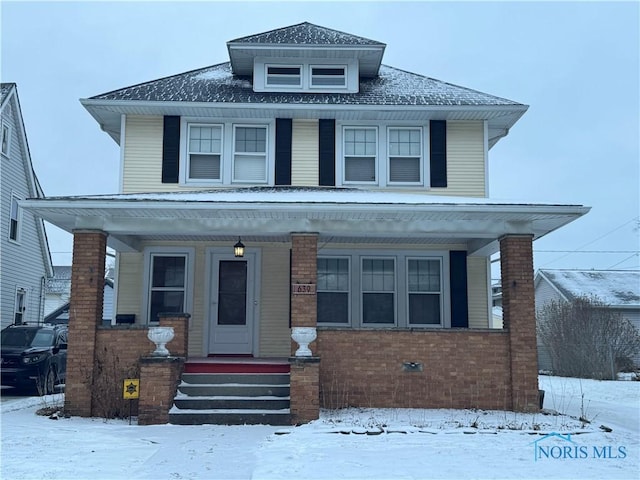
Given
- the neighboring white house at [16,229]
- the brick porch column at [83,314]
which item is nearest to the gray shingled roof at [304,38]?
the brick porch column at [83,314]

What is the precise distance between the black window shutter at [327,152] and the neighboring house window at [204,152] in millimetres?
2097

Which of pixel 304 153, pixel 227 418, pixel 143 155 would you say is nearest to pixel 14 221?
pixel 143 155

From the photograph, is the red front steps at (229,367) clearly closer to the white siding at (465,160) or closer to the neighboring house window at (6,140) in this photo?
the white siding at (465,160)

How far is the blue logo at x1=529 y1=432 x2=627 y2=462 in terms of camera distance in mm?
7262

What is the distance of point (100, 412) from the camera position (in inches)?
382

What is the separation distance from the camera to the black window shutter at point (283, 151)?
12.7m

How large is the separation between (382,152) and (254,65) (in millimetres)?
3524

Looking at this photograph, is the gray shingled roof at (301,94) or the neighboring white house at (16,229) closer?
the gray shingled roof at (301,94)

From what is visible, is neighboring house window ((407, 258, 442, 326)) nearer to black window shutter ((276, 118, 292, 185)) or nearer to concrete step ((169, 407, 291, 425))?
black window shutter ((276, 118, 292, 185))

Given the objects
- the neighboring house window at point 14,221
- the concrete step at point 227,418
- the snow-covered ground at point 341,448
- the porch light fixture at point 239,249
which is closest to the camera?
the snow-covered ground at point 341,448

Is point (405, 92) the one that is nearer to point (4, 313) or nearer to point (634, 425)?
point (634, 425)

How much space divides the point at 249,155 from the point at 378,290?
12.7 feet

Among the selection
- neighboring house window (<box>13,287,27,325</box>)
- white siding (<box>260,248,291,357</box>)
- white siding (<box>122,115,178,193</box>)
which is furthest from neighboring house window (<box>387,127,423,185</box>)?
neighboring house window (<box>13,287,27,325</box>)

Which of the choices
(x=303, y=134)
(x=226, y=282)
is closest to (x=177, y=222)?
(x=226, y=282)
